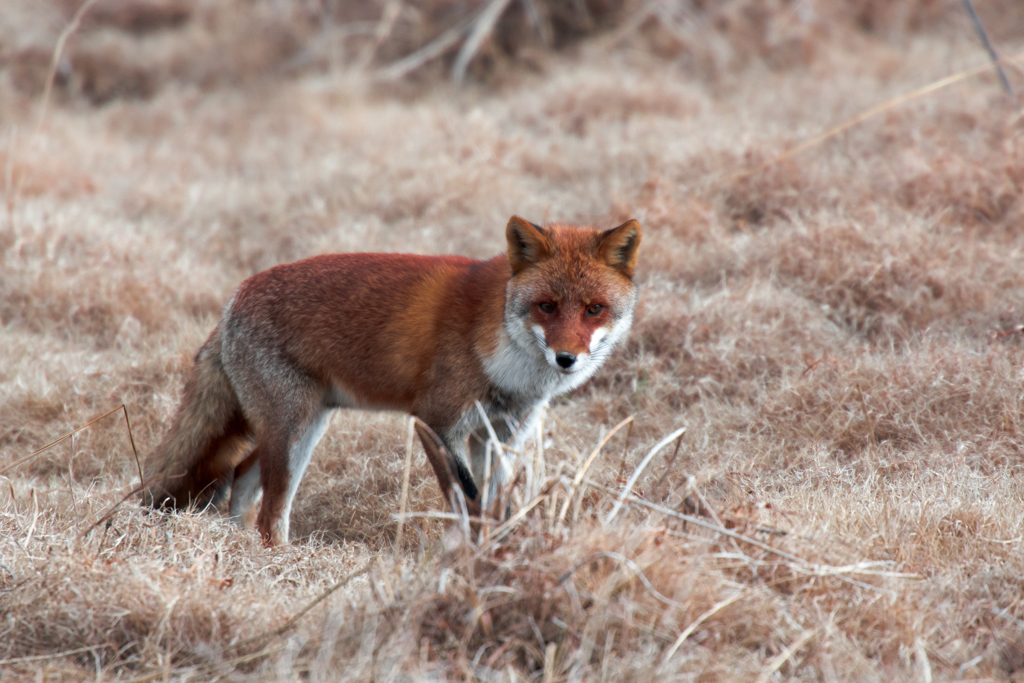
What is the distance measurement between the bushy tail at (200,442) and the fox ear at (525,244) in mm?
1497

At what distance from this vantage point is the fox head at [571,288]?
131 inches

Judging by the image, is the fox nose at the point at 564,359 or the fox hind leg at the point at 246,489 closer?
the fox nose at the point at 564,359

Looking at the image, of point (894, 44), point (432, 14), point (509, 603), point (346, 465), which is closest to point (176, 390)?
point (346, 465)

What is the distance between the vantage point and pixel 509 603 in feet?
8.60

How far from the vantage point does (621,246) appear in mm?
3621

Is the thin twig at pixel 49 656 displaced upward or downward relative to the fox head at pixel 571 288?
downward

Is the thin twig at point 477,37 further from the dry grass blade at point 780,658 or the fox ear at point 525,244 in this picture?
the dry grass blade at point 780,658

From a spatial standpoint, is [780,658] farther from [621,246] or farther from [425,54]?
[425,54]

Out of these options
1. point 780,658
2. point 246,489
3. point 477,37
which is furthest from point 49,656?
point 477,37

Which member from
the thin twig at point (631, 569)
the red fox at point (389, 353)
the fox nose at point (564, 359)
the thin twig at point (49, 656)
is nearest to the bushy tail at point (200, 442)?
the red fox at point (389, 353)

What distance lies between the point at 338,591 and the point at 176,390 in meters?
2.58

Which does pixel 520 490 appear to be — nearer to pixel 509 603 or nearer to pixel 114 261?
pixel 509 603

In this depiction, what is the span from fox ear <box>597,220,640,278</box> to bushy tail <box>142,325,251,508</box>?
1833 mm

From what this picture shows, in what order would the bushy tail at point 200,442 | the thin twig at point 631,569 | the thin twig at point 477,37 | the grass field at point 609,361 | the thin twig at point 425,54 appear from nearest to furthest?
the thin twig at point 631,569 → the grass field at point 609,361 → the bushy tail at point 200,442 → the thin twig at point 477,37 → the thin twig at point 425,54
